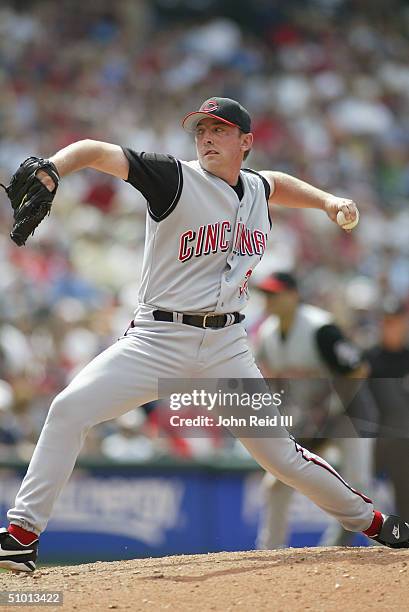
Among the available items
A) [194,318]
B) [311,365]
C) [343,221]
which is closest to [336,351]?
[311,365]

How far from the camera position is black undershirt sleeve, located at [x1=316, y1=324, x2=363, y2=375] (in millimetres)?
7008

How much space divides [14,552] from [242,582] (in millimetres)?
951

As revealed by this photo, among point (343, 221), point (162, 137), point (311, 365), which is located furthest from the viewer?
point (162, 137)

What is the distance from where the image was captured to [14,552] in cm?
439

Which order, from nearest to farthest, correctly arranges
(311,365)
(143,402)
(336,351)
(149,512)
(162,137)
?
1. (143,402)
2. (336,351)
3. (311,365)
4. (149,512)
5. (162,137)

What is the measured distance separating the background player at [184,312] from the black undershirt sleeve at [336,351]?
2145mm

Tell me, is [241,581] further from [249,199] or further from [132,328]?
[249,199]

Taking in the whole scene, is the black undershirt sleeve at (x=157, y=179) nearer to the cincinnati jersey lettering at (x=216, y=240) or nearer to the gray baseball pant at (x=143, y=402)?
the cincinnati jersey lettering at (x=216, y=240)

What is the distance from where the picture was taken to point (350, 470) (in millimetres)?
7281

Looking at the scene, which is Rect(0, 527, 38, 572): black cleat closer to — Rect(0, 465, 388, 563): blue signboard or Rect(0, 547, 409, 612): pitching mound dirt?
Rect(0, 547, 409, 612): pitching mound dirt

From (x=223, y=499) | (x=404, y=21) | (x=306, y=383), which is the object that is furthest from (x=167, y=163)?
(x=404, y=21)

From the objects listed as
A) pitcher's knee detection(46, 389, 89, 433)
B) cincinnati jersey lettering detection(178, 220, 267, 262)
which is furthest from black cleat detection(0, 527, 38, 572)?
cincinnati jersey lettering detection(178, 220, 267, 262)

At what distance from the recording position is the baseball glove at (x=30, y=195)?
4.14m

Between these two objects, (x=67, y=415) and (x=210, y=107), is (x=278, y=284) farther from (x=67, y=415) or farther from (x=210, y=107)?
(x=67, y=415)
